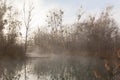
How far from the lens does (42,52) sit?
5959 cm

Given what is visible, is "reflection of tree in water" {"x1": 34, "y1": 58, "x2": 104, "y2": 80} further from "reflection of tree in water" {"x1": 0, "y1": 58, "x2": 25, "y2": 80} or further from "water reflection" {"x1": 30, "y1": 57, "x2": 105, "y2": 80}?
"reflection of tree in water" {"x1": 0, "y1": 58, "x2": 25, "y2": 80}

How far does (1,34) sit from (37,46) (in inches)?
1420

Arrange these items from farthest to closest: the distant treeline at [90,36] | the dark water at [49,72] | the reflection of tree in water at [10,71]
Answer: the distant treeline at [90,36] → the dark water at [49,72] → the reflection of tree in water at [10,71]

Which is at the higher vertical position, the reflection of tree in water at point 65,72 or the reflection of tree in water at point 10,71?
the reflection of tree in water at point 10,71

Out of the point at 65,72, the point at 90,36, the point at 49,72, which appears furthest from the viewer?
the point at 90,36

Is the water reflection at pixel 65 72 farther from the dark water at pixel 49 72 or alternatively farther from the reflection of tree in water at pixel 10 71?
the reflection of tree in water at pixel 10 71

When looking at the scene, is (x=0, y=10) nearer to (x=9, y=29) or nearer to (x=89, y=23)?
(x=9, y=29)

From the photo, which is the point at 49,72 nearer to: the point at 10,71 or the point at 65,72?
the point at 65,72

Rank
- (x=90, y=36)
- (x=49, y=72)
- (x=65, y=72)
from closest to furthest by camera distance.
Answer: (x=65, y=72)
(x=49, y=72)
(x=90, y=36)

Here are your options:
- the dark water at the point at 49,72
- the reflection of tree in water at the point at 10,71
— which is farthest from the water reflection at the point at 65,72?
the reflection of tree in water at the point at 10,71

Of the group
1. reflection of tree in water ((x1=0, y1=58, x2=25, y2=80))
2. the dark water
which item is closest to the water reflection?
the dark water

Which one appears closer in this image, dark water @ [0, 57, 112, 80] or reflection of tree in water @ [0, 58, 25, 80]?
reflection of tree in water @ [0, 58, 25, 80]

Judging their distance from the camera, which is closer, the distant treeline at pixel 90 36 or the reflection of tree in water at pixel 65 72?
the reflection of tree in water at pixel 65 72

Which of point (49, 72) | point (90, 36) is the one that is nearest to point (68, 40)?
point (90, 36)
